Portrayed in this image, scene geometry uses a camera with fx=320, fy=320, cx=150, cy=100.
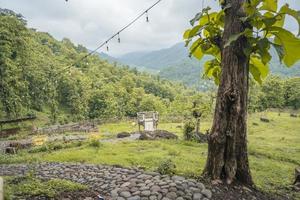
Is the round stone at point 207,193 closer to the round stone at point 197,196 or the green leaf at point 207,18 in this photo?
the round stone at point 197,196

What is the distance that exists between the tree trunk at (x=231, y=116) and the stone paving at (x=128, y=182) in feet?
2.14

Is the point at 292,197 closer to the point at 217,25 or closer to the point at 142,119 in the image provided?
the point at 217,25

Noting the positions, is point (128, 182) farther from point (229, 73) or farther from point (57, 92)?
point (57, 92)

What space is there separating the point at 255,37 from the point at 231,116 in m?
1.77

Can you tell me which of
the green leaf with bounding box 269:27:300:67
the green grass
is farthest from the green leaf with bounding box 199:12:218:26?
the green grass

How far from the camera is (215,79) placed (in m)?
6.70

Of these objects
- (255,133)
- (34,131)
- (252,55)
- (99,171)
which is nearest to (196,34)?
(252,55)

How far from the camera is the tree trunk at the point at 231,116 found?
6.16 metres

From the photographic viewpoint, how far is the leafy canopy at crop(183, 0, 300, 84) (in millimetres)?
4566

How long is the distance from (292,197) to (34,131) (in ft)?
90.8

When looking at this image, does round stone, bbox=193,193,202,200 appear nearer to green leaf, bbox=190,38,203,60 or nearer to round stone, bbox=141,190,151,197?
round stone, bbox=141,190,151,197

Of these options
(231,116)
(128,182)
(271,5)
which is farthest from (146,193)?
(271,5)

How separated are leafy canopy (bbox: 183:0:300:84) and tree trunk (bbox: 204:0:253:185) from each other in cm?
28

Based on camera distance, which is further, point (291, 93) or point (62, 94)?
point (62, 94)
